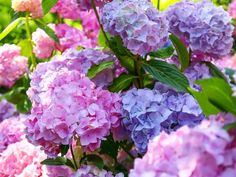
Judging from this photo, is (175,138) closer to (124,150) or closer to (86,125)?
(86,125)

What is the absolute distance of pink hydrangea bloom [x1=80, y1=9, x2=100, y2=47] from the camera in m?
2.83

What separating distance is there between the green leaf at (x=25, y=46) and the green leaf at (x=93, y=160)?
0.94 meters

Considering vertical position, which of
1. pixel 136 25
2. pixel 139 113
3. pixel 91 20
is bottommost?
pixel 91 20

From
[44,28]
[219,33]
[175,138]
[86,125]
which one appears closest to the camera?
[175,138]

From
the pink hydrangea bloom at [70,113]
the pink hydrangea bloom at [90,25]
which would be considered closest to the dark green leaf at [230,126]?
the pink hydrangea bloom at [70,113]

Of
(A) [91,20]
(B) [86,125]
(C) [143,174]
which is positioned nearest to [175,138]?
(C) [143,174]

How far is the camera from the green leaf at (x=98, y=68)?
5.89 ft

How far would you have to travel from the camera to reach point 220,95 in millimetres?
1119

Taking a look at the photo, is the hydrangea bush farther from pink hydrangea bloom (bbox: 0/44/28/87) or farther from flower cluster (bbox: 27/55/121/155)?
pink hydrangea bloom (bbox: 0/44/28/87)

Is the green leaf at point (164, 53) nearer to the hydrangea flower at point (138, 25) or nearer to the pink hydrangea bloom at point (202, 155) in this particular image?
the hydrangea flower at point (138, 25)

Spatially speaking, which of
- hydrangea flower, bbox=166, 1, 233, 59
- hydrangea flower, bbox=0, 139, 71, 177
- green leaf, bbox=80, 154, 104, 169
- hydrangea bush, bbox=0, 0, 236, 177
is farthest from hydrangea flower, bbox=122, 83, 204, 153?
hydrangea flower, bbox=0, 139, 71, 177

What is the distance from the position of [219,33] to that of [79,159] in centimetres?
58

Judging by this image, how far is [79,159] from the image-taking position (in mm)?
1758

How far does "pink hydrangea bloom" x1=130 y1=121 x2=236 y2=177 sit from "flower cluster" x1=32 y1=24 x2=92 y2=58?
4.72ft
